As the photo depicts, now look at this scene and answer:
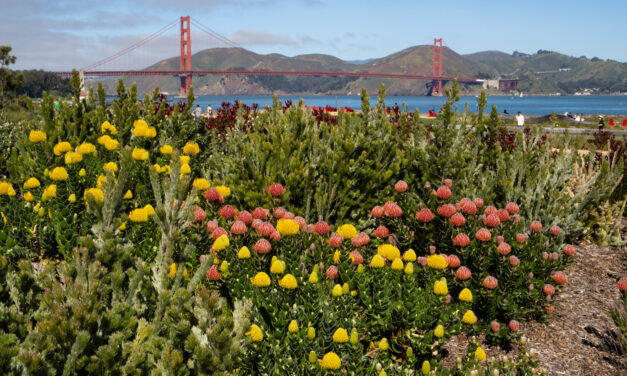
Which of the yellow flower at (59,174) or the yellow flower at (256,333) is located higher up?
the yellow flower at (59,174)

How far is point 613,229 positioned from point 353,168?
3326 millimetres

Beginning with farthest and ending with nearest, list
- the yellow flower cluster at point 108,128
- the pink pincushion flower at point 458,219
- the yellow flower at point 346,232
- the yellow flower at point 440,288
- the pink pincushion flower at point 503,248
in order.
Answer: the yellow flower cluster at point 108,128
the pink pincushion flower at point 458,219
the pink pincushion flower at point 503,248
the yellow flower at point 346,232
the yellow flower at point 440,288

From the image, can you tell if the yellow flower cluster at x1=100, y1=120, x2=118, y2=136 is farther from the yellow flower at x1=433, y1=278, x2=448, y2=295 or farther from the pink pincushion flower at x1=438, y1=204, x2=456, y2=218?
the yellow flower at x1=433, y1=278, x2=448, y2=295

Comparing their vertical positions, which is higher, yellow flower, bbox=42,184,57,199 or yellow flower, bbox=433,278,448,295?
yellow flower, bbox=42,184,57,199

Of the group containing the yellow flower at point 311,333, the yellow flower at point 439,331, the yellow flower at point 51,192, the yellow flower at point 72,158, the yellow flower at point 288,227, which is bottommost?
the yellow flower at point 439,331

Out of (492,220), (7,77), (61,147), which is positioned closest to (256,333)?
(492,220)

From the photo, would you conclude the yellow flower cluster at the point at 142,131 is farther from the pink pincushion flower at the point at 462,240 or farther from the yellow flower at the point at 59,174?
the pink pincushion flower at the point at 462,240

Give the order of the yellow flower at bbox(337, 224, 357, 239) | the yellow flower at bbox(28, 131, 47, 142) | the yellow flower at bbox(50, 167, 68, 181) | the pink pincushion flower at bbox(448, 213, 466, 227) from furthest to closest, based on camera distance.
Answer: the yellow flower at bbox(28, 131, 47, 142) → the yellow flower at bbox(50, 167, 68, 181) → the pink pincushion flower at bbox(448, 213, 466, 227) → the yellow flower at bbox(337, 224, 357, 239)

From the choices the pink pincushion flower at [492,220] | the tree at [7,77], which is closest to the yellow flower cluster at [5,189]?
the pink pincushion flower at [492,220]

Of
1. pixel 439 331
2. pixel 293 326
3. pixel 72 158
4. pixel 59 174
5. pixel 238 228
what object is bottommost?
pixel 439 331

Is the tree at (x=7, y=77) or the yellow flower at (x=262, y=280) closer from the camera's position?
the yellow flower at (x=262, y=280)

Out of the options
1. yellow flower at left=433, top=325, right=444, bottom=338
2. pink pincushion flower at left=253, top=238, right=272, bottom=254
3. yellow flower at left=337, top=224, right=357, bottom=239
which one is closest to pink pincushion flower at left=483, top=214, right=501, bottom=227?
yellow flower at left=337, top=224, right=357, bottom=239

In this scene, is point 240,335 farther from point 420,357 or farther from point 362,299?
point 420,357

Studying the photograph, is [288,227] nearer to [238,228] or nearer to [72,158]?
[238,228]
